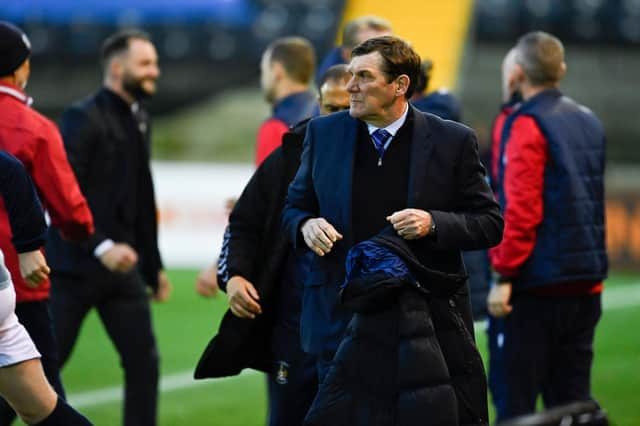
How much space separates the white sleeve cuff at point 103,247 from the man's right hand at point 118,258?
15 millimetres

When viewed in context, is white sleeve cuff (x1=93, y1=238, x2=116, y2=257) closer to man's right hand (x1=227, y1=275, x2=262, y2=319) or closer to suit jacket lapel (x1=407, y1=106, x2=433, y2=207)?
man's right hand (x1=227, y1=275, x2=262, y2=319)

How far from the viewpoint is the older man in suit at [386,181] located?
4.59 m

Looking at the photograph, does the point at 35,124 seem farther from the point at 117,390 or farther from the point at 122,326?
the point at 117,390

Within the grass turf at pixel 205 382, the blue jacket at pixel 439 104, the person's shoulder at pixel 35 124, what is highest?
the person's shoulder at pixel 35 124

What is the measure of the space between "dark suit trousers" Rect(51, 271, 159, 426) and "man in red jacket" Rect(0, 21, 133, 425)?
0.84m

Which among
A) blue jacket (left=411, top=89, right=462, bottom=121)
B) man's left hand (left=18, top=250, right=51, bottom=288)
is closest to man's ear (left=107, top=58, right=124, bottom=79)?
blue jacket (left=411, top=89, right=462, bottom=121)

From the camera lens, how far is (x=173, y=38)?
23.1m

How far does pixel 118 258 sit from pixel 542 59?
2282 millimetres

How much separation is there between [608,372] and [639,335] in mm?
1743

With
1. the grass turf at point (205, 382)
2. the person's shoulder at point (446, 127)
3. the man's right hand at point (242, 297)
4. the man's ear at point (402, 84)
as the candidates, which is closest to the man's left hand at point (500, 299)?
the man's right hand at point (242, 297)

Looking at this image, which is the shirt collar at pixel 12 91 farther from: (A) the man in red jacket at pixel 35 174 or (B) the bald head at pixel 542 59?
(B) the bald head at pixel 542 59

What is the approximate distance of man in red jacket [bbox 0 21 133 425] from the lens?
18.4 ft

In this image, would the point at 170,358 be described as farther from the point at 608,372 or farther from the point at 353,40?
the point at 353,40

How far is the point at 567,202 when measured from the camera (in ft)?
20.1
